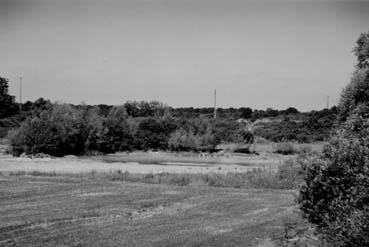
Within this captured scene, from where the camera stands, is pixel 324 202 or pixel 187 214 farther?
pixel 187 214

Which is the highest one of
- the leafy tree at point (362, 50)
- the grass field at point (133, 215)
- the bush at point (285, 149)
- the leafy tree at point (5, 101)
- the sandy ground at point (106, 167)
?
the leafy tree at point (5, 101)

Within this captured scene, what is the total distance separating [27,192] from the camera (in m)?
21.2

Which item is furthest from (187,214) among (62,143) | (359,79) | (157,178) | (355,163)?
(62,143)

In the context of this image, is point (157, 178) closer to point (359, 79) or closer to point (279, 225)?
point (279, 225)

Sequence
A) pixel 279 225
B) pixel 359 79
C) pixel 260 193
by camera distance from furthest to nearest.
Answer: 1. pixel 260 193
2. pixel 279 225
3. pixel 359 79

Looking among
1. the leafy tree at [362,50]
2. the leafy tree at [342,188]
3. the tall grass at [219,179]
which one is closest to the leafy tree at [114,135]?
the tall grass at [219,179]

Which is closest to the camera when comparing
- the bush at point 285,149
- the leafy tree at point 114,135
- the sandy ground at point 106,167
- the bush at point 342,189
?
the bush at point 342,189

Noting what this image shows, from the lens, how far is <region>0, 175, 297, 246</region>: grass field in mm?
12758

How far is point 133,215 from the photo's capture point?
54.7ft

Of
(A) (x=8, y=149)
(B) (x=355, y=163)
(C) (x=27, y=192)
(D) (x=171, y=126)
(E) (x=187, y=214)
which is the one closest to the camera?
(B) (x=355, y=163)

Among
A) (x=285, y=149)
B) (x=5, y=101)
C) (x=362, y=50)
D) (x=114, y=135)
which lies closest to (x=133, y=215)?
(x=362, y=50)

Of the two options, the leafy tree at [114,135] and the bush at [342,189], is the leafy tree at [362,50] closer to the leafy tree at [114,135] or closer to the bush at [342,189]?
the bush at [342,189]

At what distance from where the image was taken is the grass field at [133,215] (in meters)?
12.8

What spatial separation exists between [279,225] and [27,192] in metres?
10.9
